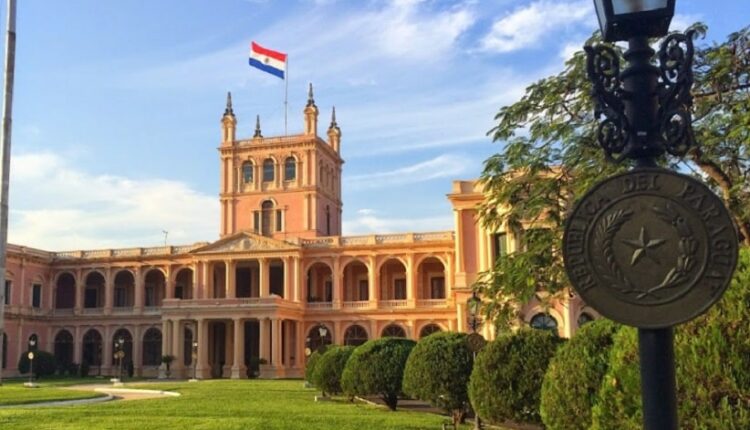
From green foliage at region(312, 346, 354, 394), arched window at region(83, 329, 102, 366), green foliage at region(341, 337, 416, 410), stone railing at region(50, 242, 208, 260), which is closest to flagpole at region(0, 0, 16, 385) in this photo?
green foliage at region(341, 337, 416, 410)

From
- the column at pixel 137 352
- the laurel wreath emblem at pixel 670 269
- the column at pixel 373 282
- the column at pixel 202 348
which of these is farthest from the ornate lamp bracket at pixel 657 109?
the column at pixel 137 352

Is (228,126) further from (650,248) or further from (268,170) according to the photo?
(650,248)

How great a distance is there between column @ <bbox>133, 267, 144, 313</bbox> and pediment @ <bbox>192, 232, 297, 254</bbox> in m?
5.38

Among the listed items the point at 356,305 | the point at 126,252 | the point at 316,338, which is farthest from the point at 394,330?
the point at 126,252

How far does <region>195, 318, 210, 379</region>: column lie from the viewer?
4894cm

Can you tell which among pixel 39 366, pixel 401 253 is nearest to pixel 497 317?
pixel 401 253

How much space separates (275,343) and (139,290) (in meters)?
13.5

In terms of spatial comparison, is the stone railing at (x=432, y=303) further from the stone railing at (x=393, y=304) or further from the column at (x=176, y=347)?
the column at (x=176, y=347)

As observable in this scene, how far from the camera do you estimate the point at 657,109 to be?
3.81 metres

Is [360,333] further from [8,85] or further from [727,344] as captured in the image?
[727,344]

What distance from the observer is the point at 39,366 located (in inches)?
1989

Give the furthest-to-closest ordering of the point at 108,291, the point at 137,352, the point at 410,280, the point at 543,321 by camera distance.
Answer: the point at 108,291, the point at 137,352, the point at 410,280, the point at 543,321

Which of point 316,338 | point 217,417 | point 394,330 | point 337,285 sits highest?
point 337,285

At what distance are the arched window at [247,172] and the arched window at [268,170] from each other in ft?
3.49
